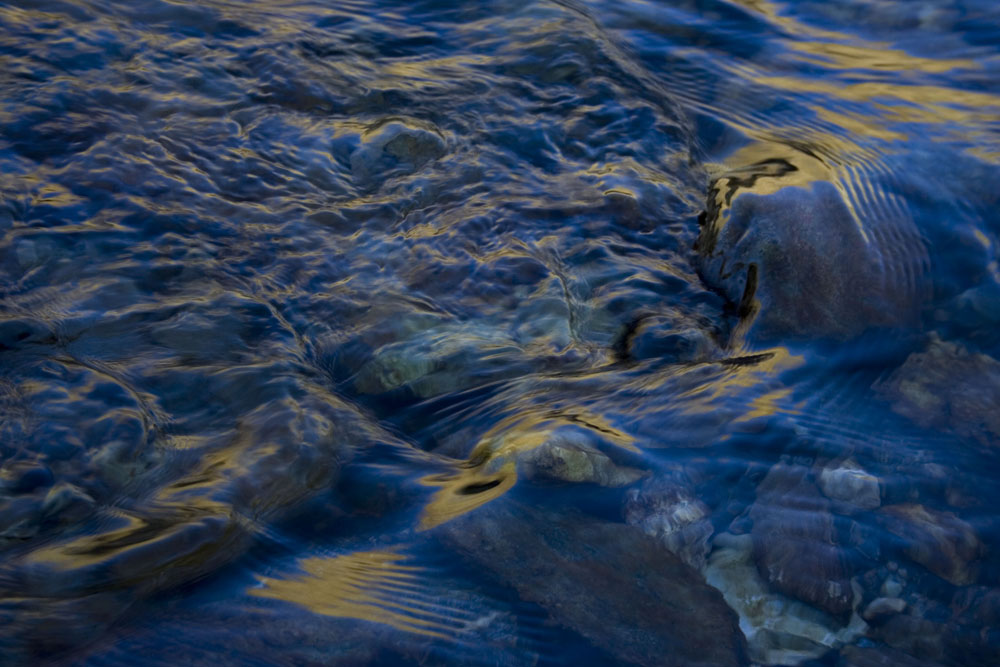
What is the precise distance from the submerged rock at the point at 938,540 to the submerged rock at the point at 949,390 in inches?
13.6

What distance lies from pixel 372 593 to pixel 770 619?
0.98m

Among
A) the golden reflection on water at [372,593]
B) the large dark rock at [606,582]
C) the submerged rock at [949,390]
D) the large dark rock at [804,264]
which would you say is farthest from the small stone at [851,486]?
the golden reflection on water at [372,593]

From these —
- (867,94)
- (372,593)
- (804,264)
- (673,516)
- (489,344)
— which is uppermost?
(867,94)

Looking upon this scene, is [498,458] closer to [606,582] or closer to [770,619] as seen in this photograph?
[606,582]

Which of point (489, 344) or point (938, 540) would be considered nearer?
point (938, 540)

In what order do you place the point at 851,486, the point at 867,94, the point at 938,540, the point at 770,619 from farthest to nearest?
the point at 867,94, the point at 851,486, the point at 938,540, the point at 770,619

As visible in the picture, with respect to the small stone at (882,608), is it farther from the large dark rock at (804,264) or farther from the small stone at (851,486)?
the large dark rock at (804,264)

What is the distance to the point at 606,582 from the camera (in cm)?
219

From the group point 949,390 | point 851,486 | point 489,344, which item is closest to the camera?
point 851,486

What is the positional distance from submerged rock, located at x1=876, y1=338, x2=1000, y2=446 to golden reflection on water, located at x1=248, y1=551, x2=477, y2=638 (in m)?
1.48

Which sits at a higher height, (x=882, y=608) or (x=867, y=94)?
(x=867, y=94)

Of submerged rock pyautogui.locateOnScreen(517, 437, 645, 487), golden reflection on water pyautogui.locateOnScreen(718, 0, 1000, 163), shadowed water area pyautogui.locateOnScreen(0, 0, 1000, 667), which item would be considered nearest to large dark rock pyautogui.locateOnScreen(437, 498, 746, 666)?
shadowed water area pyautogui.locateOnScreen(0, 0, 1000, 667)

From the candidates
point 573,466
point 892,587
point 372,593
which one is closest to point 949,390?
point 892,587

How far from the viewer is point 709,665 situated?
6.62ft
